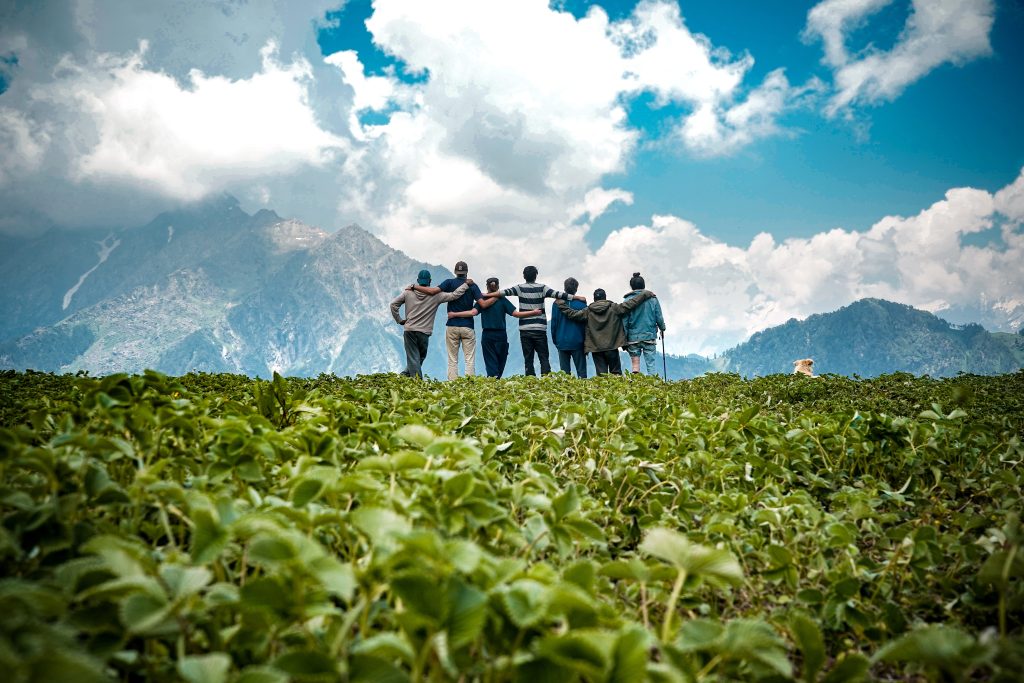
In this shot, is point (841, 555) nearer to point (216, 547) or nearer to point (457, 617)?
point (457, 617)

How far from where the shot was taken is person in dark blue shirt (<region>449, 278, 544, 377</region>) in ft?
55.0

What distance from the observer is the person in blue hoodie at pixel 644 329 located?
55.3 ft

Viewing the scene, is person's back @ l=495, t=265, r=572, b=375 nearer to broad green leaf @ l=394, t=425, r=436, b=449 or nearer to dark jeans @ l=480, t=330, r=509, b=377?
dark jeans @ l=480, t=330, r=509, b=377

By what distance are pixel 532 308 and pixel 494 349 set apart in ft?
5.44

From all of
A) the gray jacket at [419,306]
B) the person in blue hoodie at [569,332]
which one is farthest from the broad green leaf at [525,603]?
the person in blue hoodie at [569,332]

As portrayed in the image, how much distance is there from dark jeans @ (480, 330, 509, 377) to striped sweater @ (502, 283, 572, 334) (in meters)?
Result: 0.78

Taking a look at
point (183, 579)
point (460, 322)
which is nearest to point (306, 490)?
point (183, 579)

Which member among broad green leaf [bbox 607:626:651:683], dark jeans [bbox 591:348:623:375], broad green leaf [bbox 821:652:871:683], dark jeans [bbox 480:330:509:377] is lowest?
broad green leaf [bbox 821:652:871:683]

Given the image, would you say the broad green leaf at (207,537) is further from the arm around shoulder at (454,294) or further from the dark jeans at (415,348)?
the dark jeans at (415,348)

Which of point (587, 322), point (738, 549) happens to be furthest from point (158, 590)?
point (587, 322)

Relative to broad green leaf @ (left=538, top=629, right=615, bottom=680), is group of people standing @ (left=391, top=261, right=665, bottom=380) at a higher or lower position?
higher

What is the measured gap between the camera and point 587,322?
17.6m

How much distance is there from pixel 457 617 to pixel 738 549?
185cm

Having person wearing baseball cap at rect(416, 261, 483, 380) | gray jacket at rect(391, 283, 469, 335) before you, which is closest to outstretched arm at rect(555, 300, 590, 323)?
person wearing baseball cap at rect(416, 261, 483, 380)
